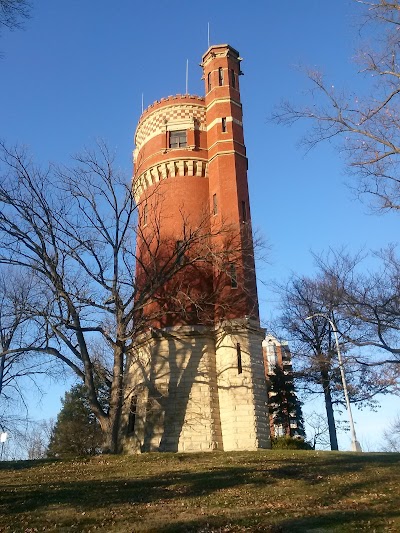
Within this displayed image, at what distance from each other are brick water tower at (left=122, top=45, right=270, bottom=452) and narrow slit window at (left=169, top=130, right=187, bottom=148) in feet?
0.26

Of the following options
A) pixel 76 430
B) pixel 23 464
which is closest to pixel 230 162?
pixel 23 464

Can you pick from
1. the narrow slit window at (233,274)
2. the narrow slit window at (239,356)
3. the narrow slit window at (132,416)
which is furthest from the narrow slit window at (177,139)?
the narrow slit window at (132,416)

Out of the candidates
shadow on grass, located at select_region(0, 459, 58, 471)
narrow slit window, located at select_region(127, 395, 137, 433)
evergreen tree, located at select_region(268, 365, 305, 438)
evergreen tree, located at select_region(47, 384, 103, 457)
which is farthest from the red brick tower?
evergreen tree, located at select_region(47, 384, 103, 457)

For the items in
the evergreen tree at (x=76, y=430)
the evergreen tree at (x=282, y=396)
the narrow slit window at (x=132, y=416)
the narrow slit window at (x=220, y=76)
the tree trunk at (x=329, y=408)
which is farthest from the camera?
the evergreen tree at (x=76, y=430)

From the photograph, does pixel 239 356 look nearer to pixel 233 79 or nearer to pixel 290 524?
pixel 290 524

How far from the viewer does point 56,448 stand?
45.4 meters

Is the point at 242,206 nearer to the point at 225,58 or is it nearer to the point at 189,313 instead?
the point at 189,313

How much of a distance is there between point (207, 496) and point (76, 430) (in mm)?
34425

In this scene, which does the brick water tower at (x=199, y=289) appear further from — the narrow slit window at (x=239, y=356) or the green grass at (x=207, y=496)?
the green grass at (x=207, y=496)

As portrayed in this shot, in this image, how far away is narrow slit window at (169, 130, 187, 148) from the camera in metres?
34.8

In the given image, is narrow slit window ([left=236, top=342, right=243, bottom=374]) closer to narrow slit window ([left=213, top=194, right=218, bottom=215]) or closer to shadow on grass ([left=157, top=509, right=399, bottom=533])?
narrow slit window ([left=213, top=194, right=218, bottom=215])

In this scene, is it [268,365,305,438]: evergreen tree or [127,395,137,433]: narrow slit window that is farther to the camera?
[268,365,305,438]: evergreen tree

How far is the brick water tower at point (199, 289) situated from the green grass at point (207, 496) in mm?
7518

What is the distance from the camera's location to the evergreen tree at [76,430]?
1682 inches
